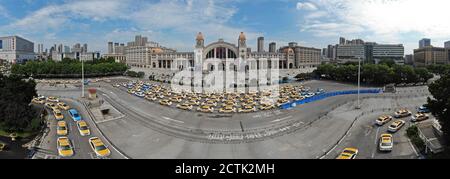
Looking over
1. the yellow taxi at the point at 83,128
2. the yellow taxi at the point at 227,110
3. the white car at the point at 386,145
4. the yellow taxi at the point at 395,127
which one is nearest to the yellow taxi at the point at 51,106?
the yellow taxi at the point at 83,128

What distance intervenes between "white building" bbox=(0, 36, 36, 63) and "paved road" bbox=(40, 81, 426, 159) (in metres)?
83.9

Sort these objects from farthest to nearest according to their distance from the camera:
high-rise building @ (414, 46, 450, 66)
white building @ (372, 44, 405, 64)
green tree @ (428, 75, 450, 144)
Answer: white building @ (372, 44, 405, 64) → high-rise building @ (414, 46, 450, 66) → green tree @ (428, 75, 450, 144)

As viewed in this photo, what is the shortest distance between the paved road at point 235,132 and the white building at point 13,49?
83934 millimetres

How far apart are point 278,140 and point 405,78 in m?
27.8

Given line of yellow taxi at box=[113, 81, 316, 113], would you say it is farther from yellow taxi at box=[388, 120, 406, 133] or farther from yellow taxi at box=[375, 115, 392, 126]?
yellow taxi at box=[388, 120, 406, 133]

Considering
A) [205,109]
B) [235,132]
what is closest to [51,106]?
[205,109]

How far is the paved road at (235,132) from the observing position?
11.5 m

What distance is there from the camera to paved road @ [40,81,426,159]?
11.5m

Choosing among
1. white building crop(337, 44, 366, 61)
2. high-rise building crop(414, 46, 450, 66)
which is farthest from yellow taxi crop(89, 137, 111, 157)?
white building crop(337, 44, 366, 61)

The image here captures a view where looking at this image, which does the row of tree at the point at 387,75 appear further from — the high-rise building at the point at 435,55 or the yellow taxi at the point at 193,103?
the high-rise building at the point at 435,55

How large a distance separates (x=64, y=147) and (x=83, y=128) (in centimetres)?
297

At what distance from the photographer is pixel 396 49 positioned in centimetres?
9775

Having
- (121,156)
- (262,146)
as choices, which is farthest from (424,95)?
(121,156)

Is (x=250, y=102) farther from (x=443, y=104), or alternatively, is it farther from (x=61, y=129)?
(x=61, y=129)
